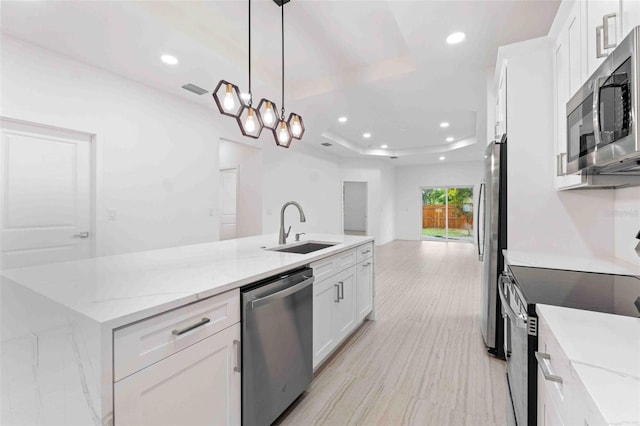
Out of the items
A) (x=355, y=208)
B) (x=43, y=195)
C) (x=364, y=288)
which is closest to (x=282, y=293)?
(x=364, y=288)

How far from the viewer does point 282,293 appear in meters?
1.57

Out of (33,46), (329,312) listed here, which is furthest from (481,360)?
(33,46)

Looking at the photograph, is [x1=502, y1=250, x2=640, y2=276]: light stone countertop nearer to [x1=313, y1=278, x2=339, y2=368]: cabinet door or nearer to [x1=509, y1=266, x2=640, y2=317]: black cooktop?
[x1=509, y1=266, x2=640, y2=317]: black cooktop

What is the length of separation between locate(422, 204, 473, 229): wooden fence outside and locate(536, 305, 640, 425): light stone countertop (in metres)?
9.45

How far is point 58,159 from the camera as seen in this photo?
113 inches

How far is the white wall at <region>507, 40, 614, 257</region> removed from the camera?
1992 millimetres

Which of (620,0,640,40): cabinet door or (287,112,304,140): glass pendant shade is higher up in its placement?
(287,112,304,140): glass pendant shade

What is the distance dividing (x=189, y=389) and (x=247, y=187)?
4809 mm

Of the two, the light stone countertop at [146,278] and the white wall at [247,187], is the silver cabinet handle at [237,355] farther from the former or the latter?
the white wall at [247,187]

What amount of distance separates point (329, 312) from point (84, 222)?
277 centimetres

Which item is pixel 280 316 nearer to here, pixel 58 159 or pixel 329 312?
pixel 329 312

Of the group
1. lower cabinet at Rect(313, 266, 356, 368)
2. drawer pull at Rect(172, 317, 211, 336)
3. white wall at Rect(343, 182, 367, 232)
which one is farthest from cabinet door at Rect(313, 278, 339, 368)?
white wall at Rect(343, 182, 367, 232)

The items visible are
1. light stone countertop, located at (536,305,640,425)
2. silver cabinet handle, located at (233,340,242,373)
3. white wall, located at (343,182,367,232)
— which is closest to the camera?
light stone countertop, located at (536,305,640,425)

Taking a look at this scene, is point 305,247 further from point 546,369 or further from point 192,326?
point 546,369
